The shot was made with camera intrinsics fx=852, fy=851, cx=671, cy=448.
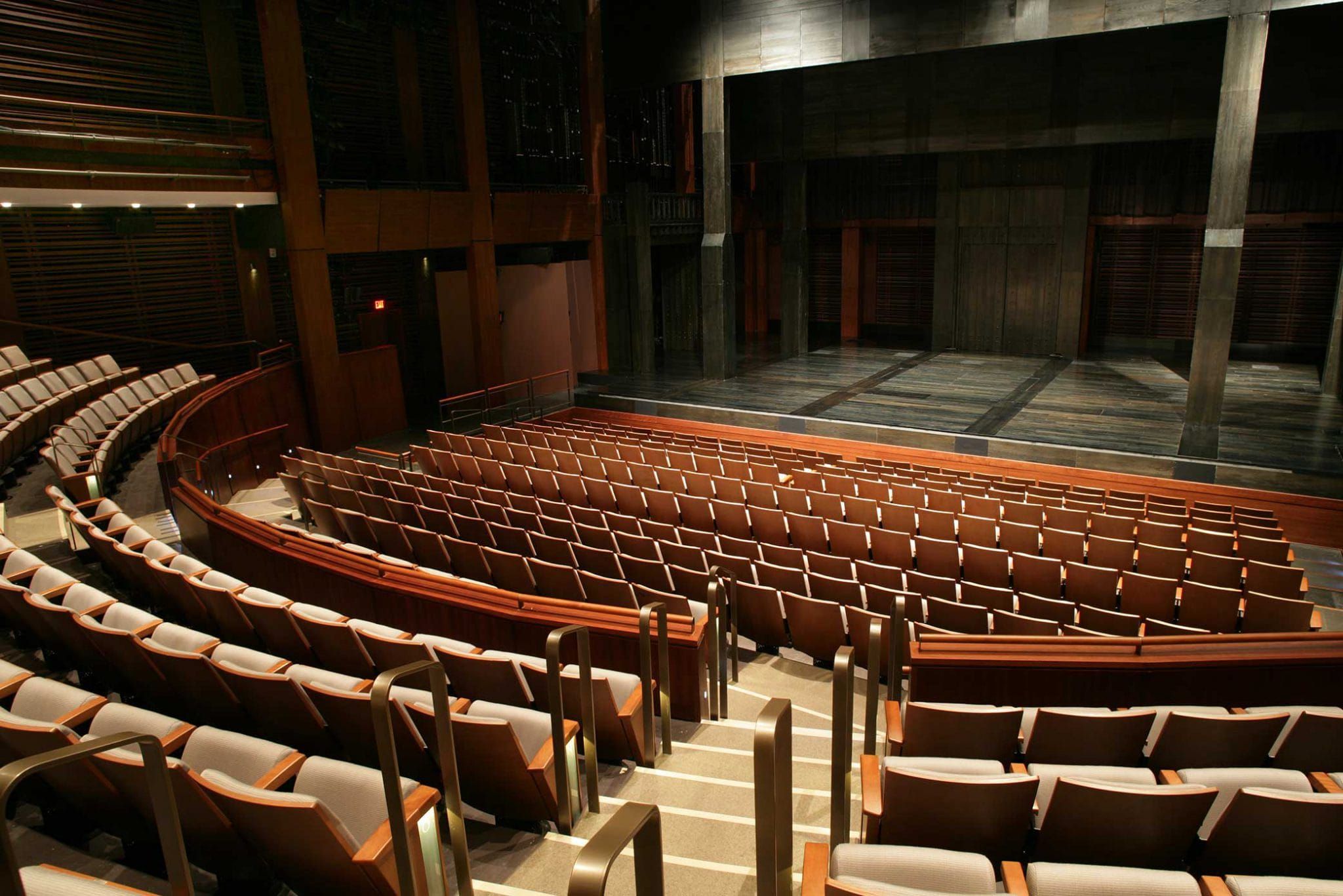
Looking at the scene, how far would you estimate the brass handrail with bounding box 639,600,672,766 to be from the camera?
350 centimetres

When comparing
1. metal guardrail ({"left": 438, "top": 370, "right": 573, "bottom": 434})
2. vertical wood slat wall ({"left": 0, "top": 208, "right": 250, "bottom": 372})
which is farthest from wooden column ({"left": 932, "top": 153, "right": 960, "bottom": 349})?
vertical wood slat wall ({"left": 0, "top": 208, "right": 250, "bottom": 372})

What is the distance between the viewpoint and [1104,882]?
2.17 meters

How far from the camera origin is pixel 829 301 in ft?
64.9

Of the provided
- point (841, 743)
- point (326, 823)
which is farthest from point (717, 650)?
point (326, 823)

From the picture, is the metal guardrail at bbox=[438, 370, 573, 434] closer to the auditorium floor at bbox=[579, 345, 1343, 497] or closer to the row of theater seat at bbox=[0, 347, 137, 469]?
the auditorium floor at bbox=[579, 345, 1343, 497]

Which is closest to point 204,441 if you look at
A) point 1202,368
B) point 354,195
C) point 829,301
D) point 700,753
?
point 354,195

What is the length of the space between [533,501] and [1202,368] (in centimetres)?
802

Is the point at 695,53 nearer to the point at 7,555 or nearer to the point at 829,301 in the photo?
the point at 829,301

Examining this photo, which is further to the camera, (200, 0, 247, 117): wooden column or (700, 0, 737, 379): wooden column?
(700, 0, 737, 379): wooden column

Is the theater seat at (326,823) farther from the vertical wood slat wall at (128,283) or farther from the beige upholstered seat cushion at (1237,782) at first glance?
the vertical wood slat wall at (128,283)

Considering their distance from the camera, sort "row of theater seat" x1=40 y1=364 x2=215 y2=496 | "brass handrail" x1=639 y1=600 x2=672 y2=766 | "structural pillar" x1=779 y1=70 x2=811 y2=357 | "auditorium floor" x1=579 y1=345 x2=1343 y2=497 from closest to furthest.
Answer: "brass handrail" x1=639 y1=600 x2=672 y2=766, "row of theater seat" x1=40 y1=364 x2=215 y2=496, "auditorium floor" x1=579 y1=345 x2=1343 y2=497, "structural pillar" x1=779 y1=70 x2=811 y2=357

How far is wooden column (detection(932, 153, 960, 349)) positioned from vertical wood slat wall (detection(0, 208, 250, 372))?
499 inches

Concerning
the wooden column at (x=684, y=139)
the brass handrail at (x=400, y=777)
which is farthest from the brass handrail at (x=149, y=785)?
the wooden column at (x=684, y=139)

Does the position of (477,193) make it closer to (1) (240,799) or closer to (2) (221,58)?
(2) (221,58)
